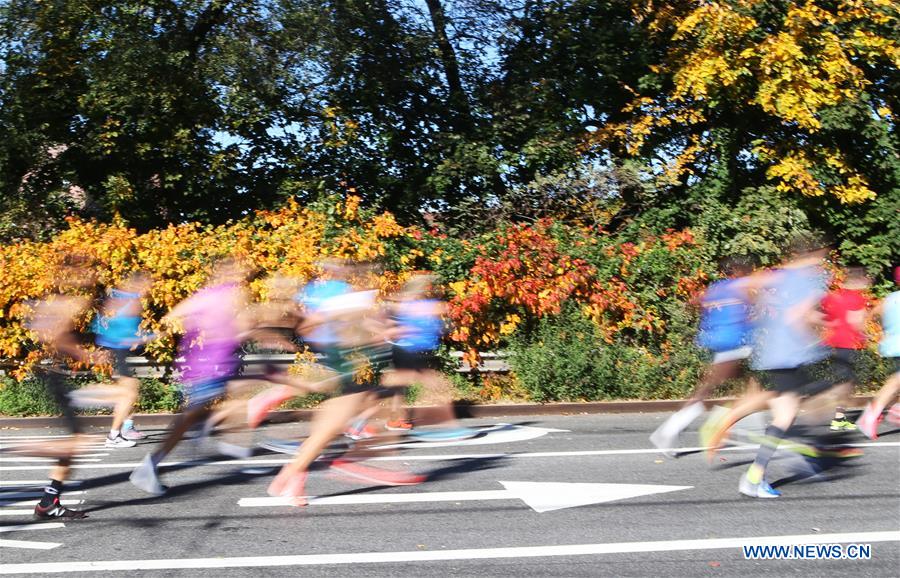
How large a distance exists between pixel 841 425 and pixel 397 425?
5.13m

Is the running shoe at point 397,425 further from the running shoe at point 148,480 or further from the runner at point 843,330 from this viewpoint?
the runner at point 843,330

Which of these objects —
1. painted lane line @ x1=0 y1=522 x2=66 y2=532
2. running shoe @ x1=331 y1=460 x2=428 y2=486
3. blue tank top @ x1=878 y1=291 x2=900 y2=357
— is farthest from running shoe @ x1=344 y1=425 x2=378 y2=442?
blue tank top @ x1=878 y1=291 x2=900 y2=357

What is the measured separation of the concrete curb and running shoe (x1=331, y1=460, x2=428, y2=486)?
3.99 m

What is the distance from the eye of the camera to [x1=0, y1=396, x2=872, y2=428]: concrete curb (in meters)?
12.1

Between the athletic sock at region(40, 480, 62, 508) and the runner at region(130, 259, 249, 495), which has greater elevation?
the runner at region(130, 259, 249, 495)

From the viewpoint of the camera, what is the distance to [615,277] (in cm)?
1477

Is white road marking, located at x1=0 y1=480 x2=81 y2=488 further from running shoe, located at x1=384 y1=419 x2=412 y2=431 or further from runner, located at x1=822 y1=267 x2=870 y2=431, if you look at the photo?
runner, located at x1=822 y1=267 x2=870 y2=431

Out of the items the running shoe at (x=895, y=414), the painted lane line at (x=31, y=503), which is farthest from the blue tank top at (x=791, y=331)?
the painted lane line at (x=31, y=503)

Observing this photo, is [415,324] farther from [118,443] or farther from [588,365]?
[588,365]

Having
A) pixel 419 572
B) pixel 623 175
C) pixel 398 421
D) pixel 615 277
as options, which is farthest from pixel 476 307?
pixel 419 572

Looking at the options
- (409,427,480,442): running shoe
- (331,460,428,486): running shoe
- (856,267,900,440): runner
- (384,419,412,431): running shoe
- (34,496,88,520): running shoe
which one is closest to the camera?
(34,496,88,520): running shoe

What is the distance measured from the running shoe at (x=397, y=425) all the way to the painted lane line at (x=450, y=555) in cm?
499

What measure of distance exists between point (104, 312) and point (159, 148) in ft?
27.6

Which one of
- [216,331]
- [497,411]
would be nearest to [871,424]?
[497,411]
